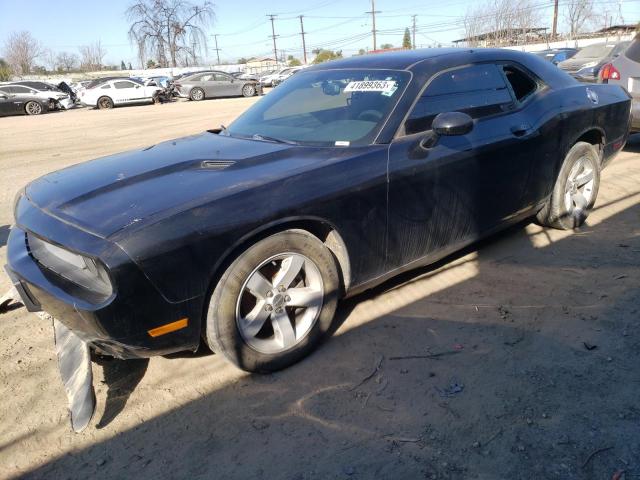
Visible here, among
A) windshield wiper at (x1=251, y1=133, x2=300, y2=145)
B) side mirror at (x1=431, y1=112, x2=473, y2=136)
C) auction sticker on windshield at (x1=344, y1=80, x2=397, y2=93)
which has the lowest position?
windshield wiper at (x1=251, y1=133, x2=300, y2=145)

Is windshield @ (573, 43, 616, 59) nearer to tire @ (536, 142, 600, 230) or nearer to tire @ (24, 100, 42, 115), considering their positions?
tire @ (536, 142, 600, 230)

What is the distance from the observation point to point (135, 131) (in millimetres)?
14000

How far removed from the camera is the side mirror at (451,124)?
9.64 ft

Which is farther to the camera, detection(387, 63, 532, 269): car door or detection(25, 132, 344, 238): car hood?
detection(387, 63, 532, 269): car door

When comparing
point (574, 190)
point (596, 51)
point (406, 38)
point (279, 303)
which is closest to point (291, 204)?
point (279, 303)

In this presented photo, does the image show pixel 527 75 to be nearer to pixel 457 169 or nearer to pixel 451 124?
pixel 457 169

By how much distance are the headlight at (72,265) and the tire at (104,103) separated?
26.0 meters

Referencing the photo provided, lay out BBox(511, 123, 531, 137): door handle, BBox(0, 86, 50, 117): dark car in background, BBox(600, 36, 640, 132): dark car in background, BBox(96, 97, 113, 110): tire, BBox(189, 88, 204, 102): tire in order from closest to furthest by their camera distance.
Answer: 1. BBox(511, 123, 531, 137): door handle
2. BBox(600, 36, 640, 132): dark car in background
3. BBox(0, 86, 50, 117): dark car in background
4. BBox(96, 97, 113, 110): tire
5. BBox(189, 88, 204, 102): tire

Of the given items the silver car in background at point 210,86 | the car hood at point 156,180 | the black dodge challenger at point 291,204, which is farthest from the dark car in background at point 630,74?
the silver car in background at point 210,86

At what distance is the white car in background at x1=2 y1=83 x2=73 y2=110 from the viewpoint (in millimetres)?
24062

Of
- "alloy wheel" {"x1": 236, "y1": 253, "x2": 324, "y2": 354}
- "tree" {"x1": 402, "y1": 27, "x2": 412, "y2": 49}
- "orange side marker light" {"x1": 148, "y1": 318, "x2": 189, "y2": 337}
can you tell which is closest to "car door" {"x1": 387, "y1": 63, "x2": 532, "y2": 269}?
"alloy wheel" {"x1": 236, "y1": 253, "x2": 324, "y2": 354}

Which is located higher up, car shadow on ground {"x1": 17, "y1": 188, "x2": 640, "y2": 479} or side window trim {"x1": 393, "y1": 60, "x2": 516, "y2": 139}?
side window trim {"x1": 393, "y1": 60, "x2": 516, "y2": 139}

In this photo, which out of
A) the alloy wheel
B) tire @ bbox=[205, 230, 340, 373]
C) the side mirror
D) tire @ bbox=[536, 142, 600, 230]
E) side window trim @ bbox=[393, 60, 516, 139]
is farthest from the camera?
tire @ bbox=[536, 142, 600, 230]

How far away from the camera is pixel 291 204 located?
8.39 ft
